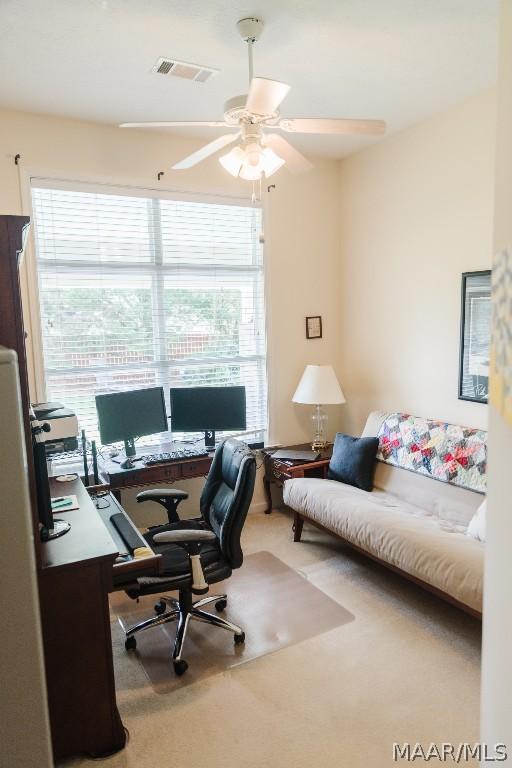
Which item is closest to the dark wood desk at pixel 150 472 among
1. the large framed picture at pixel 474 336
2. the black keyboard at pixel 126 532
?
the black keyboard at pixel 126 532

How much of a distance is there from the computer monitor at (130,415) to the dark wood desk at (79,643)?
1.57m

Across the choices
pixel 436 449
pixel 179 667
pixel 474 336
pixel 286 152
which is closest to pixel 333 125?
pixel 286 152

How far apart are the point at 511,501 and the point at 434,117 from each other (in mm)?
3454

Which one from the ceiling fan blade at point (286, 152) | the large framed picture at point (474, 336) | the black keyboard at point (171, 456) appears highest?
the ceiling fan blade at point (286, 152)

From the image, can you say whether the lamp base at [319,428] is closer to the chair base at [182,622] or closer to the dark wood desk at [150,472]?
the dark wood desk at [150,472]

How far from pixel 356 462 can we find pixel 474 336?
1232mm

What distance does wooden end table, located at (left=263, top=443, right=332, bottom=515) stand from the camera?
4.11m

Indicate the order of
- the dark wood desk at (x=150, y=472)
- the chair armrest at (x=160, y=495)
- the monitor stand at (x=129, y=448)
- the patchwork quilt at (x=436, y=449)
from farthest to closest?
the monitor stand at (x=129, y=448), the dark wood desk at (x=150, y=472), the patchwork quilt at (x=436, y=449), the chair armrest at (x=160, y=495)

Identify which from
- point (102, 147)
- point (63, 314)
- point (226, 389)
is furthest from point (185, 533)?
point (102, 147)

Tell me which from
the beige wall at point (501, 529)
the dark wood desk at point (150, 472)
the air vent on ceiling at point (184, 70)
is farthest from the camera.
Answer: the dark wood desk at point (150, 472)

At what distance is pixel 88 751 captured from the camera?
2.04 m

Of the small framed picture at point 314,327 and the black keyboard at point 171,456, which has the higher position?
the small framed picture at point 314,327

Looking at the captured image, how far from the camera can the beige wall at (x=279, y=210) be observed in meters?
3.57

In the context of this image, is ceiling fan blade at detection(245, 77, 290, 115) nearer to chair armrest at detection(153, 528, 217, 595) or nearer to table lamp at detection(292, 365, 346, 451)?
chair armrest at detection(153, 528, 217, 595)
